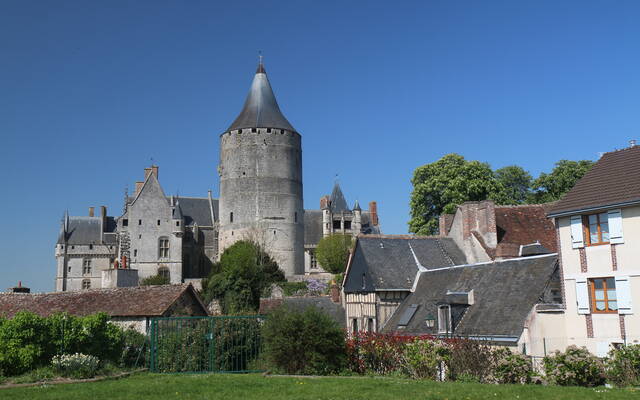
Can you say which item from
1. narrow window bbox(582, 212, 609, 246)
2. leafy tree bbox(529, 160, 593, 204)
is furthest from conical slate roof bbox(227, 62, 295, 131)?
narrow window bbox(582, 212, 609, 246)

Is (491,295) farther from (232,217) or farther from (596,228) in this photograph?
(232,217)

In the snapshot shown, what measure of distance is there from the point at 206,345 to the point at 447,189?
25501 millimetres

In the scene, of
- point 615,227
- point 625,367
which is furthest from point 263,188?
point 625,367

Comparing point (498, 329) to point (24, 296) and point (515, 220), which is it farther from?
point (24, 296)

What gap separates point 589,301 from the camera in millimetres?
16906

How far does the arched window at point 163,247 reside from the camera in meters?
52.2

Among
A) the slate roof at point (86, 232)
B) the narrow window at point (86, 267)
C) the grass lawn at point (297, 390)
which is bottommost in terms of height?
the grass lawn at point (297, 390)

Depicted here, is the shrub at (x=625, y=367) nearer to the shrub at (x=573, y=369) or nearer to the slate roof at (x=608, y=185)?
the shrub at (x=573, y=369)

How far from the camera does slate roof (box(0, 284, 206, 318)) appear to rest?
21.4m

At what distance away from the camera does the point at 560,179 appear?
40.5 meters

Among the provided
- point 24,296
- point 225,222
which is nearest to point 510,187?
point 225,222

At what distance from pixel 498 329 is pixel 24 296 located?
1626 centimetres

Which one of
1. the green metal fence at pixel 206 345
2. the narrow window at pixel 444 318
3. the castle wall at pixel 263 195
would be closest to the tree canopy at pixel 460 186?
the castle wall at pixel 263 195

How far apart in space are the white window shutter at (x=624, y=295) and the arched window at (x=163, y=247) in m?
40.8
